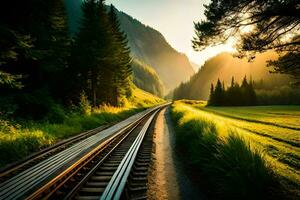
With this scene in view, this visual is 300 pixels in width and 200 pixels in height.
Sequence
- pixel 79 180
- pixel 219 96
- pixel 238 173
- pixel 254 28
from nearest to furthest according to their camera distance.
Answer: pixel 238 173 < pixel 79 180 < pixel 254 28 < pixel 219 96

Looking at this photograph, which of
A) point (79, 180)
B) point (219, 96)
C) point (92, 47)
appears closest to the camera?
point (79, 180)

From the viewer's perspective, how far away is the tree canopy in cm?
902

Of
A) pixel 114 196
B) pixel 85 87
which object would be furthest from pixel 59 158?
pixel 85 87

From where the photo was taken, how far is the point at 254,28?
402 inches

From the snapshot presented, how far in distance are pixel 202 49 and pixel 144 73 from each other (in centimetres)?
18144

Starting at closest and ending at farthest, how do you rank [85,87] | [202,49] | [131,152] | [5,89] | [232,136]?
[232,136], [131,152], [202,49], [5,89], [85,87]

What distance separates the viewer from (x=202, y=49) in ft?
37.5

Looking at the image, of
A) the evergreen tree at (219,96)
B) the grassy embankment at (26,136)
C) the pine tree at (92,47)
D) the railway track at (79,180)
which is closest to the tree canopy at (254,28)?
the railway track at (79,180)

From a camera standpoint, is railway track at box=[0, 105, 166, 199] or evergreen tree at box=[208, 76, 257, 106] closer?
railway track at box=[0, 105, 166, 199]

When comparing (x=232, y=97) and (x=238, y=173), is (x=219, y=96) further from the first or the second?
(x=238, y=173)

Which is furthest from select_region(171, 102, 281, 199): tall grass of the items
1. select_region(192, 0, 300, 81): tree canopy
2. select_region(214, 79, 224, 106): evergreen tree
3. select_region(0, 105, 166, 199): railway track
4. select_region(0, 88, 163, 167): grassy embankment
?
select_region(214, 79, 224, 106): evergreen tree

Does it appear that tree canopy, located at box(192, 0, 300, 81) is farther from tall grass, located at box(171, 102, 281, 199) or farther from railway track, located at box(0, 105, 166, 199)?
railway track, located at box(0, 105, 166, 199)

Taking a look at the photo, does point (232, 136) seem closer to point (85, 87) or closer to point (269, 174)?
point (269, 174)

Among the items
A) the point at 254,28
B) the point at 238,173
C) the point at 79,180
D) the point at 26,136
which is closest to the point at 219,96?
the point at 254,28
